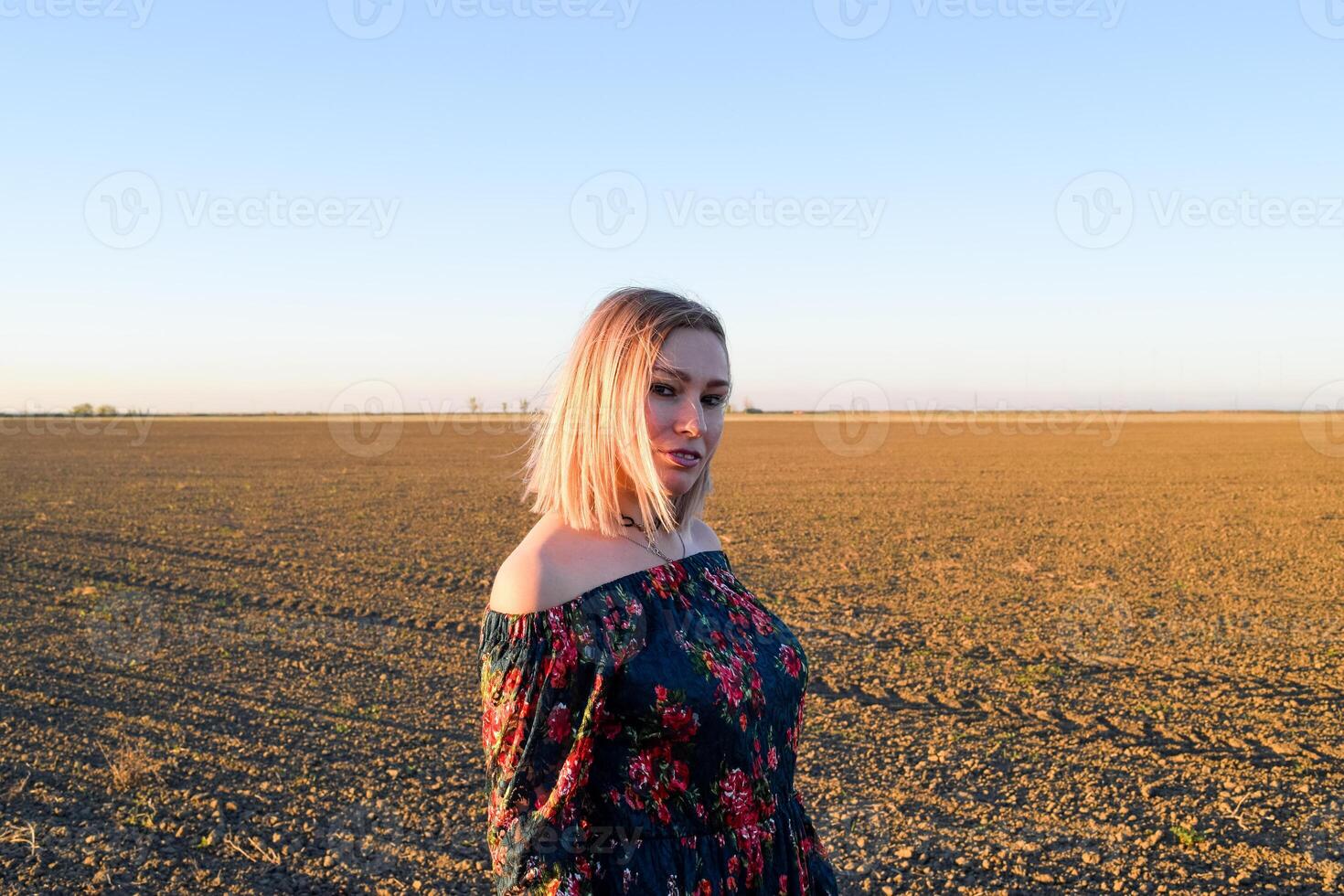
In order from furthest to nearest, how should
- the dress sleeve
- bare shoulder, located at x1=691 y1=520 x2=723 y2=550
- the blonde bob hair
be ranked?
1. bare shoulder, located at x1=691 y1=520 x2=723 y2=550
2. the blonde bob hair
3. the dress sleeve

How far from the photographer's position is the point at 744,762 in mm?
1696

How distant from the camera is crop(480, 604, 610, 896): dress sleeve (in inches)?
58.1

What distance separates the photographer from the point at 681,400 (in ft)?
5.68

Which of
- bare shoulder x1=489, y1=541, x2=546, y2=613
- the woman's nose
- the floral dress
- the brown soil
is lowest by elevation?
the brown soil

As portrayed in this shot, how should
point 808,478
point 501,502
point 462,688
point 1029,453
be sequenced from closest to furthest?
point 462,688 → point 501,502 → point 808,478 → point 1029,453

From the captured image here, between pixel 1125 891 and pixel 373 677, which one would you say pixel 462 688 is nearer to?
pixel 373 677

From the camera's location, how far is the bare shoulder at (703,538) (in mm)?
2031

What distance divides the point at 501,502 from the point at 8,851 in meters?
17.2

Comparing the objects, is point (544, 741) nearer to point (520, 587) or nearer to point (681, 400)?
point (520, 587)

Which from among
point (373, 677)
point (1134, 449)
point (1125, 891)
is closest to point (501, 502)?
point (373, 677)

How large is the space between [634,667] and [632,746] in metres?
0.14

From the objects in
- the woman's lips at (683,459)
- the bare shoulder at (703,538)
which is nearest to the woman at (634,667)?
the woman's lips at (683,459)

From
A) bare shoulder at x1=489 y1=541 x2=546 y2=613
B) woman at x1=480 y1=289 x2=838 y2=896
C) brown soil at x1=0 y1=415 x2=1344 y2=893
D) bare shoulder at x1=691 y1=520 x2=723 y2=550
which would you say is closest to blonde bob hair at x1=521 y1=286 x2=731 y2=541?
woman at x1=480 y1=289 x2=838 y2=896

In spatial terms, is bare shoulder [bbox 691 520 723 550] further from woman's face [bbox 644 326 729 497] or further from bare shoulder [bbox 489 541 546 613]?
bare shoulder [bbox 489 541 546 613]
